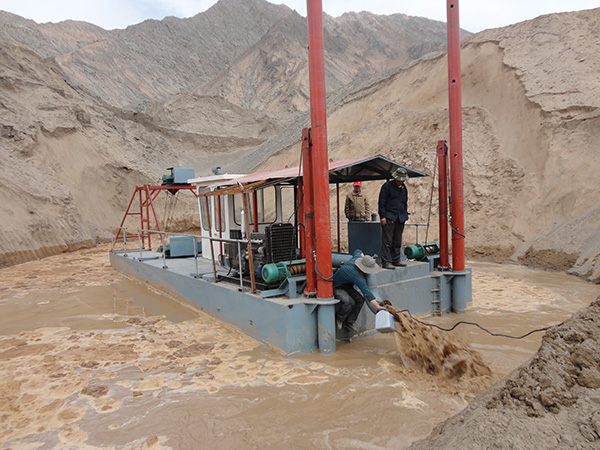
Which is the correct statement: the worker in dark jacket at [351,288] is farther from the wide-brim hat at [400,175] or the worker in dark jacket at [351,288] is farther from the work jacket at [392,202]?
the wide-brim hat at [400,175]

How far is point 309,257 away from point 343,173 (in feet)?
8.06

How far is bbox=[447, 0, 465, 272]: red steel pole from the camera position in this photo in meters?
7.39

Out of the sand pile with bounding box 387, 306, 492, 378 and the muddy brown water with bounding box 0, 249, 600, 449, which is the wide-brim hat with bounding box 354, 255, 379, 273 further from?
the muddy brown water with bounding box 0, 249, 600, 449

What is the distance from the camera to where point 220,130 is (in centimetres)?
4391

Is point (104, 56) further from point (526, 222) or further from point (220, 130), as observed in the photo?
point (526, 222)

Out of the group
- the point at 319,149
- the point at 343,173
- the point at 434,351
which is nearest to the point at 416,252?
the point at 343,173

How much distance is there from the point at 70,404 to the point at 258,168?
23953mm

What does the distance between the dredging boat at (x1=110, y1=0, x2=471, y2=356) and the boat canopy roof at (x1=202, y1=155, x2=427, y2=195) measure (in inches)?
0.9

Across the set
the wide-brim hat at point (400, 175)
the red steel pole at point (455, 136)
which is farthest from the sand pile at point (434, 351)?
the red steel pole at point (455, 136)

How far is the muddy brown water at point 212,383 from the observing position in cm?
387

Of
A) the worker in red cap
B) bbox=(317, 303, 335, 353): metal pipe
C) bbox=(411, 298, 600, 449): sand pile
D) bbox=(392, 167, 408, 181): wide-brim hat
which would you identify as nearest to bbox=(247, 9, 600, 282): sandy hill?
the worker in red cap

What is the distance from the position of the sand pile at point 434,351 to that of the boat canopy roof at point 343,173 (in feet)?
7.64

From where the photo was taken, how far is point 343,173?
7.67 meters

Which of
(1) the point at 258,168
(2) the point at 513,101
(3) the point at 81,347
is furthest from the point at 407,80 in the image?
(3) the point at 81,347
